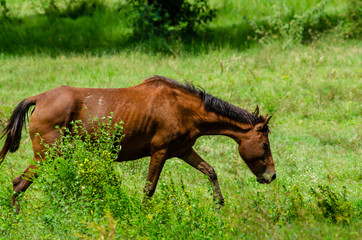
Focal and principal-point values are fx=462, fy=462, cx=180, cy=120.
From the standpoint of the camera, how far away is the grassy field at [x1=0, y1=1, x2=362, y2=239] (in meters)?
4.67

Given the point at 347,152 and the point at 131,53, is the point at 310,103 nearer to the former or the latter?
the point at 347,152

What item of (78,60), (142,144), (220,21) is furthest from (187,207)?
(220,21)

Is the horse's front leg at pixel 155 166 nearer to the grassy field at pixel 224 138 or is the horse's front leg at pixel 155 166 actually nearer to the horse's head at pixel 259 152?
the grassy field at pixel 224 138

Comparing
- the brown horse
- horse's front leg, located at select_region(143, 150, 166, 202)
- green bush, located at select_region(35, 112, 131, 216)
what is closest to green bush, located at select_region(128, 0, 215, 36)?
the brown horse

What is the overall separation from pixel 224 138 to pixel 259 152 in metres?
2.53

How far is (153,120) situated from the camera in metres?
6.26

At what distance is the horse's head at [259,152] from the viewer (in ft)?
21.1

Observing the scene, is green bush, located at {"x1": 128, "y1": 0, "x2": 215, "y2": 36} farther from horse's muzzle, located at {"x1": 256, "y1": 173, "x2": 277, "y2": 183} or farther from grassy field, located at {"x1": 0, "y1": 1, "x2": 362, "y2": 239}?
horse's muzzle, located at {"x1": 256, "y1": 173, "x2": 277, "y2": 183}

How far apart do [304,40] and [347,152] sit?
7892mm

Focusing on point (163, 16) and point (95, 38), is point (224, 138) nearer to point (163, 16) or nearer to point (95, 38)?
point (163, 16)

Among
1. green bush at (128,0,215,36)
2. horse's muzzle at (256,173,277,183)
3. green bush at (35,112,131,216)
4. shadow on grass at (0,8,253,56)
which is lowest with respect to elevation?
shadow on grass at (0,8,253,56)

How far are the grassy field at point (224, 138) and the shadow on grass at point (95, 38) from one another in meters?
0.07

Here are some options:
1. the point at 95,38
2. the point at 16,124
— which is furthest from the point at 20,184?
the point at 95,38

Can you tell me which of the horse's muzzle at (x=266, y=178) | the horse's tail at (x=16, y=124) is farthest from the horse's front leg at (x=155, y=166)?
the horse's tail at (x=16, y=124)
